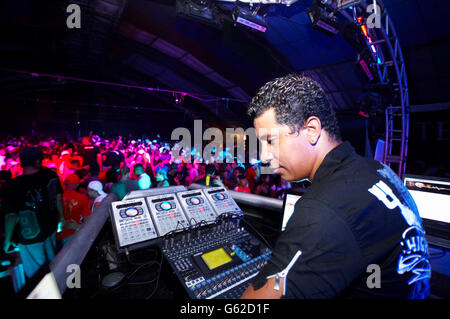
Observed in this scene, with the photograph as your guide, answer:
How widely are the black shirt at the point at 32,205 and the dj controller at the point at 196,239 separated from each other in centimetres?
212

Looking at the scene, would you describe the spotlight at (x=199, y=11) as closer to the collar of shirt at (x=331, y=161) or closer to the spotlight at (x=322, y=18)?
the spotlight at (x=322, y=18)

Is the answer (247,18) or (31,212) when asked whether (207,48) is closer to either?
(247,18)

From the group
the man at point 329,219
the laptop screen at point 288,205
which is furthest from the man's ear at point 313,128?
the laptop screen at point 288,205

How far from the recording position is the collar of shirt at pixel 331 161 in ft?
2.61

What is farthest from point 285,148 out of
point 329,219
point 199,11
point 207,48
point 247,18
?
point 207,48

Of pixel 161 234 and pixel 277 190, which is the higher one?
pixel 161 234

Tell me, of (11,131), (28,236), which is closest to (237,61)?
(28,236)

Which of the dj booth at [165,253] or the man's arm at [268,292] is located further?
the dj booth at [165,253]

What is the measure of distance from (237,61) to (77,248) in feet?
32.2

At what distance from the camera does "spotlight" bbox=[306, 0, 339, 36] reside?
4.02 m

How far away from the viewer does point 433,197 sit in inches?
66.4

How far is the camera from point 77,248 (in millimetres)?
979

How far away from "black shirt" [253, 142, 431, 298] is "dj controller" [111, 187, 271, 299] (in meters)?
0.34

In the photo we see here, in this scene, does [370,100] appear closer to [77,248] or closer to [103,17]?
[77,248]
